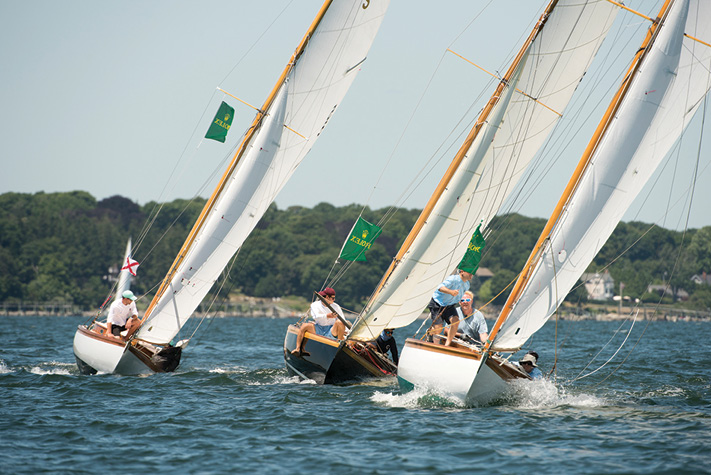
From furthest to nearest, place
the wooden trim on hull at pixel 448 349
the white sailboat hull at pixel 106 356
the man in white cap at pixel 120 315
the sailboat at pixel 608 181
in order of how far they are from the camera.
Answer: the man in white cap at pixel 120 315 < the white sailboat hull at pixel 106 356 < the sailboat at pixel 608 181 < the wooden trim on hull at pixel 448 349

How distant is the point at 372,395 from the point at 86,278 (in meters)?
110

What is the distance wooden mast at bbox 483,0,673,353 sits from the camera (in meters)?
14.8

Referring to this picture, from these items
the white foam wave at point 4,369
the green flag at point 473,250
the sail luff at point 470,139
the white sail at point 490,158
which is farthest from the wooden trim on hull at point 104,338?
the green flag at point 473,250

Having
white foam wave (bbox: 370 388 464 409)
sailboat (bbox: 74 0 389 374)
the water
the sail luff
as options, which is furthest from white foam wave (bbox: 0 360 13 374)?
white foam wave (bbox: 370 388 464 409)

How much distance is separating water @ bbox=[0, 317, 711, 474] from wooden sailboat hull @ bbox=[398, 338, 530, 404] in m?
0.28

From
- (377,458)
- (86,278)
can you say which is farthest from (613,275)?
(377,458)

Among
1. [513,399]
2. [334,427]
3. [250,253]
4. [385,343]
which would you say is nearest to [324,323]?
[385,343]

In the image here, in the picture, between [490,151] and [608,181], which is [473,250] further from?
[608,181]

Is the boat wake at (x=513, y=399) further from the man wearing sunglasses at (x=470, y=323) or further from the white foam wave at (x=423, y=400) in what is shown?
the man wearing sunglasses at (x=470, y=323)

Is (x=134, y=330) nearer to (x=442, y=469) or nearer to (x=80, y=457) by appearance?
(x=80, y=457)

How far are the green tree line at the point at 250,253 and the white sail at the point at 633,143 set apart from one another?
85.6 m

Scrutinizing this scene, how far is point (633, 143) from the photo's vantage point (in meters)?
14.6

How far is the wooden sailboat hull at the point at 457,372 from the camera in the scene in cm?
1455

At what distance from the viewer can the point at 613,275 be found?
497 ft
